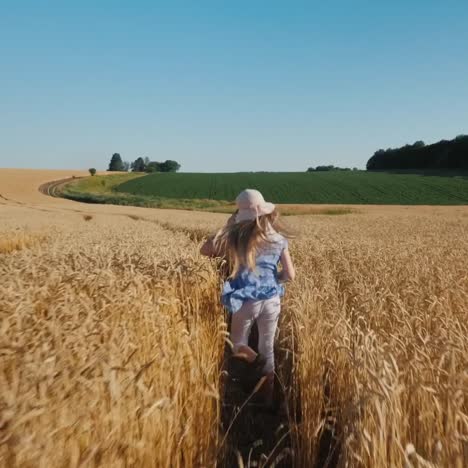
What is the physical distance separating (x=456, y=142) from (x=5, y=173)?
83678mm

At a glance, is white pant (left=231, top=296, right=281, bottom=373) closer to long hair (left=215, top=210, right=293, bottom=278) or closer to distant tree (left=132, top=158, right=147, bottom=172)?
long hair (left=215, top=210, right=293, bottom=278)

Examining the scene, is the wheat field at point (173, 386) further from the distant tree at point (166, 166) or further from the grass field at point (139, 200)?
the distant tree at point (166, 166)

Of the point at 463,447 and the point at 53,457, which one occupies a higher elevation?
the point at 53,457

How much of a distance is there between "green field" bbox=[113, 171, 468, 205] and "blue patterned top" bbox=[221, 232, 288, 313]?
186 ft

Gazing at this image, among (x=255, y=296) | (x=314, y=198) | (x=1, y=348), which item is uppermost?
(x=1, y=348)

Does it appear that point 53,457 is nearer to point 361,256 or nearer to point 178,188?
point 361,256

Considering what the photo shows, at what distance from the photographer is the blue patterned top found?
417cm

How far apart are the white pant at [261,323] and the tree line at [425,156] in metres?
91.5

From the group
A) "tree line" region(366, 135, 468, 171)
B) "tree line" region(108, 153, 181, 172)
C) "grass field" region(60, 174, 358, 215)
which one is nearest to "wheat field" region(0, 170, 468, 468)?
"grass field" region(60, 174, 358, 215)

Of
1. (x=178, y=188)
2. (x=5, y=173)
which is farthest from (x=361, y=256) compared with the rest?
(x=5, y=173)

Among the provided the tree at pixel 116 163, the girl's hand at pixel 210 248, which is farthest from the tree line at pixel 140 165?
the girl's hand at pixel 210 248

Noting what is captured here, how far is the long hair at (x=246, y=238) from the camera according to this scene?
4.10 meters

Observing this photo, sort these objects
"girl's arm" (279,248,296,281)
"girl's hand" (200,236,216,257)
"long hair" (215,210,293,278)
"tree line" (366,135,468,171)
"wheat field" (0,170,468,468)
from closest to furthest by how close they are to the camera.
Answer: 1. "wheat field" (0,170,468,468)
2. "long hair" (215,210,293,278)
3. "girl's arm" (279,248,296,281)
4. "girl's hand" (200,236,216,257)
5. "tree line" (366,135,468,171)

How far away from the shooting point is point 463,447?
1.74 m
